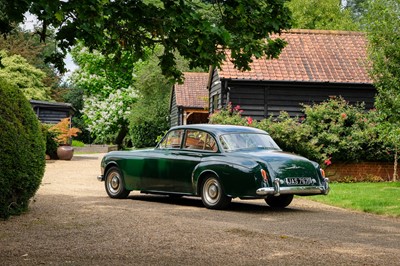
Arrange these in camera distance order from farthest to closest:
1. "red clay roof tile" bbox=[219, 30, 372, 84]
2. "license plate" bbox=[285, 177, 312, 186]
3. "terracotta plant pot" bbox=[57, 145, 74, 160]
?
1. "terracotta plant pot" bbox=[57, 145, 74, 160]
2. "red clay roof tile" bbox=[219, 30, 372, 84]
3. "license plate" bbox=[285, 177, 312, 186]

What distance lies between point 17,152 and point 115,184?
4517 mm

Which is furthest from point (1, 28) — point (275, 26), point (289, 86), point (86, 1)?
point (289, 86)

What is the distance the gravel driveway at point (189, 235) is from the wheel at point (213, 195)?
17 cm

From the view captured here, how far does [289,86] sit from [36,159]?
54.9ft

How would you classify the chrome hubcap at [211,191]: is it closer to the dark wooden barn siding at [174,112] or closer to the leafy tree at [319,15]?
the dark wooden barn siding at [174,112]

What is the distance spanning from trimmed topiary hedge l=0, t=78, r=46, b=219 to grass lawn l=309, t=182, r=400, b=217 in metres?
6.46

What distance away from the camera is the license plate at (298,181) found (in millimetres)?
12633

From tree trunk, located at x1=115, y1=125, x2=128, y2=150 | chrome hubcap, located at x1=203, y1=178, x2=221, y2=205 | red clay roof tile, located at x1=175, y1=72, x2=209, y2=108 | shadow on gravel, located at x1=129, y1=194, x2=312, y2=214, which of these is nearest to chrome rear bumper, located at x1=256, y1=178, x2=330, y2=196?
shadow on gravel, located at x1=129, y1=194, x2=312, y2=214

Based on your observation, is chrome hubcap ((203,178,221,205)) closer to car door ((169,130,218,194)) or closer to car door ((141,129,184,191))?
car door ((169,130,218,194))

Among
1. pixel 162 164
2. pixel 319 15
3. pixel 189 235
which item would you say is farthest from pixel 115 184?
pixel 319 15

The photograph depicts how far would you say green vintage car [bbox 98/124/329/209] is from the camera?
493 inches

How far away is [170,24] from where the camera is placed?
8.88 m

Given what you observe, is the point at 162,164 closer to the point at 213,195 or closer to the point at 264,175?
the point at 213,195

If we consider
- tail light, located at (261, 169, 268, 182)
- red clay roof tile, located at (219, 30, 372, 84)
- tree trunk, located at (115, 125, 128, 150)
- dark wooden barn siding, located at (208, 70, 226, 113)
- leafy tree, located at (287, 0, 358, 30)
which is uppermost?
leafy tree, located at (287, 0, 358, 30)
